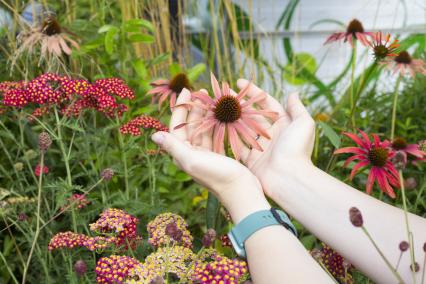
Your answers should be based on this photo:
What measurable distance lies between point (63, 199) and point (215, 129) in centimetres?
35

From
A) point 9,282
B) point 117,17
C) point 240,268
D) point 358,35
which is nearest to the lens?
point 240,268

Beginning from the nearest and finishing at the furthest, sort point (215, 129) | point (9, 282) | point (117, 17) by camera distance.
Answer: point (215, 129), point (9, 282), point (117, 17)


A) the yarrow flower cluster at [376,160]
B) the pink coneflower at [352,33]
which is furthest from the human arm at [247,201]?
the pink coneflower at [352,33]

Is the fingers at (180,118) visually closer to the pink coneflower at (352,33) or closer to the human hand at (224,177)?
the human hand at (224,177)

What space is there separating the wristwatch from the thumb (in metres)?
0.15

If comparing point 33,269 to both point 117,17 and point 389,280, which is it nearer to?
point 389,280

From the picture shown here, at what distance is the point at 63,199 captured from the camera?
112 centimetres

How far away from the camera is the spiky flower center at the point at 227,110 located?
1.03m

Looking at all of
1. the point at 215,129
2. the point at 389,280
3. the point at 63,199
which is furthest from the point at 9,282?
the point at 389,280

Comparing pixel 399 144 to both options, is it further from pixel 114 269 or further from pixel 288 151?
pixel 114 269

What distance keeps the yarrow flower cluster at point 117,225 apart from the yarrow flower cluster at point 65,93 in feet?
0.93

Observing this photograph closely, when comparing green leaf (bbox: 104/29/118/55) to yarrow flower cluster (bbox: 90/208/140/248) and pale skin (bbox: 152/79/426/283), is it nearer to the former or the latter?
pale skin (bbox: 152/79/426/283)

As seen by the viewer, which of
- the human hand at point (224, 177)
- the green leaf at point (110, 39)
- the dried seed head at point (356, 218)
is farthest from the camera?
the green leaf at point (110, 39)

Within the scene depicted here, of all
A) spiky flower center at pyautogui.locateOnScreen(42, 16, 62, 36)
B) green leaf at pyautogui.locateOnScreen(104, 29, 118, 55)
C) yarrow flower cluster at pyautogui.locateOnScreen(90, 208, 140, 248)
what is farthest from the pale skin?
spiky flower center at pyautogui.locateOnScreen(42, 16, 62, 36)
